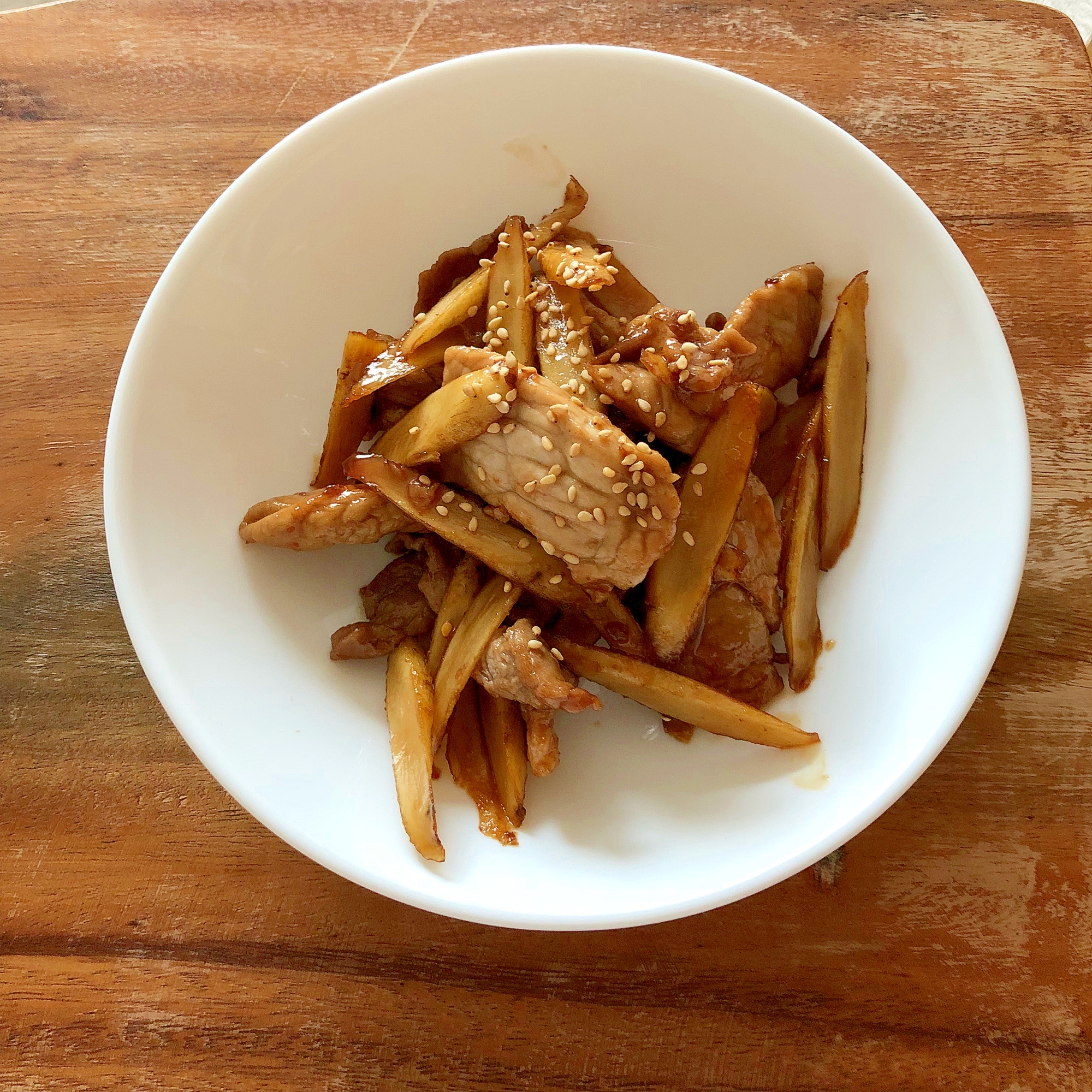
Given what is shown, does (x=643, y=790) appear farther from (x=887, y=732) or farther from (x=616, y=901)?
(x=887, y=732)

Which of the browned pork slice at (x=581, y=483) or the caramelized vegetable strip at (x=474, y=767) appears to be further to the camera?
the caramelized vegetable strip at (x=474, y=767)

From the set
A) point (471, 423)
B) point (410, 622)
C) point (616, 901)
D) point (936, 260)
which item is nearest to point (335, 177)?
point (471, 423)

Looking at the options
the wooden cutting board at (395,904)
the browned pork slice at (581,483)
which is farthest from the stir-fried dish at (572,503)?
the wooden cutting board at (395,904)

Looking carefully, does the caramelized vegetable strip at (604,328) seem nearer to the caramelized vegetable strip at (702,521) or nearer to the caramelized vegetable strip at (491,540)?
the caramelized vegetable strip at (702,521)

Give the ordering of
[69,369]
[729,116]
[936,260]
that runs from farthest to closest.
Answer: [69,369] → [729,116] → [936,260]

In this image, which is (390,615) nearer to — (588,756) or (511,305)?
(588,756)

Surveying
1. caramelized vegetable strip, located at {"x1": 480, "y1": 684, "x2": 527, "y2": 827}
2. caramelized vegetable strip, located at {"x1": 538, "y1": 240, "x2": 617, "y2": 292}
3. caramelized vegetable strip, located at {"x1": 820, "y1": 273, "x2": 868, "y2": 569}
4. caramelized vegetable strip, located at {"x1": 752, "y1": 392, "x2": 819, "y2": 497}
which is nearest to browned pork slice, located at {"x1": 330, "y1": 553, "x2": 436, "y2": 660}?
caramelized vegetable strip, located at {"x1": 480, "y1": 684, "x2": 527, "y2": 827}

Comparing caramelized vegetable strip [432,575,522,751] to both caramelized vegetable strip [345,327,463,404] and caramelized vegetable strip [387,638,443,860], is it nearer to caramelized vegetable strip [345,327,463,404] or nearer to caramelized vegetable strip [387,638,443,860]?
caramelized vegetable strip [387,638,443,860]
